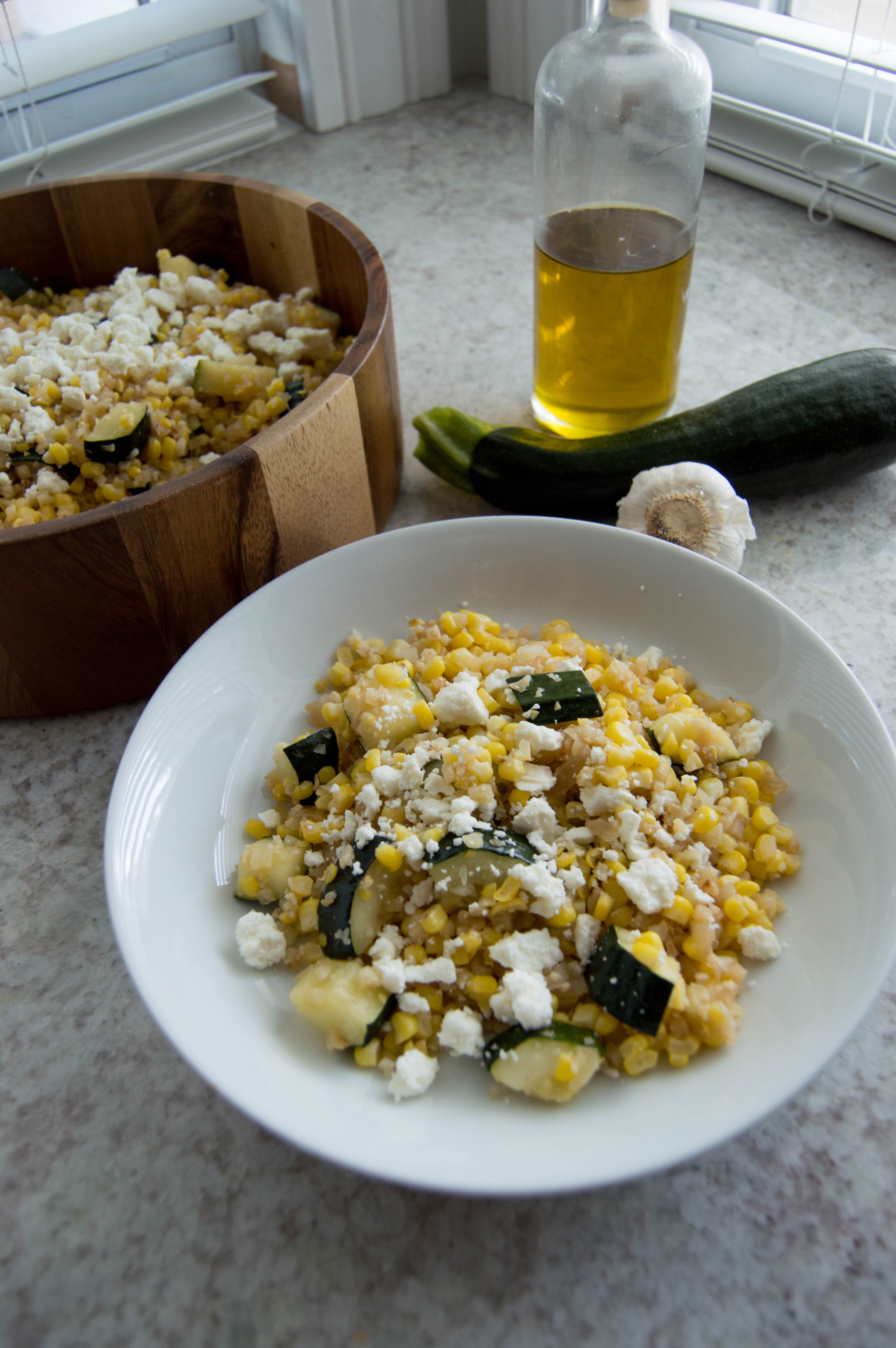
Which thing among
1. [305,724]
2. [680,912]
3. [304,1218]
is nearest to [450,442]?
[305,724]

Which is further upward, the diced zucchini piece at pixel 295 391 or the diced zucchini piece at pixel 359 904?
the diced zucchini piece at pixel 295 391

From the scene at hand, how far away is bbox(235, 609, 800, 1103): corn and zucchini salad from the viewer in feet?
3.09

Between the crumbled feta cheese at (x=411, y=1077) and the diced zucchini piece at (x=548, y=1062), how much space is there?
0.20ft

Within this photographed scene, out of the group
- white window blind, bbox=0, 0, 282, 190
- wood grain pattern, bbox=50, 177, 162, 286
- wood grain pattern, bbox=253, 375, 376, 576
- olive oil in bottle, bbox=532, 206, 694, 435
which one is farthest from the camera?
white window blind, bbox=0, 0, 282, 190

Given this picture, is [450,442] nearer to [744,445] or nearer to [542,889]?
[744,445]

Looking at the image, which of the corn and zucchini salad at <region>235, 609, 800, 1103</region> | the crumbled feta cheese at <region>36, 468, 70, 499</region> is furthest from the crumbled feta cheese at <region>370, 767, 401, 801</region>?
the crumbled feta cheese at <region>36, 468, 70, 499</region>

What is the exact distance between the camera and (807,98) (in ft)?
7.32

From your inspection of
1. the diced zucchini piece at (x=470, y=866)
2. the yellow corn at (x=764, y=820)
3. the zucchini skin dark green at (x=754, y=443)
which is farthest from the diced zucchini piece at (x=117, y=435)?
the yellow corn at (x=764, y=820)

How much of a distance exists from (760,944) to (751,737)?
287 millimetres

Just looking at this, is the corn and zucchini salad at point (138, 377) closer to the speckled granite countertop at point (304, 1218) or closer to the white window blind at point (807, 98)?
the speckled granite countertop at point (304, 1218)

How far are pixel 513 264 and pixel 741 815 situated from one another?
163 centimetres

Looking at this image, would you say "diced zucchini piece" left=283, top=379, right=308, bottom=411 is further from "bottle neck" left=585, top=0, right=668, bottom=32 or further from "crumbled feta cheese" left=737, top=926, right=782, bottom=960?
"crumbled feta cheese" left=737, top=926, right=782, bottom=960

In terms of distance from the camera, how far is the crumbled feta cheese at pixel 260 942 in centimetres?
105

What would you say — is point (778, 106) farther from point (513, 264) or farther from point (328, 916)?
point (328, 916)
